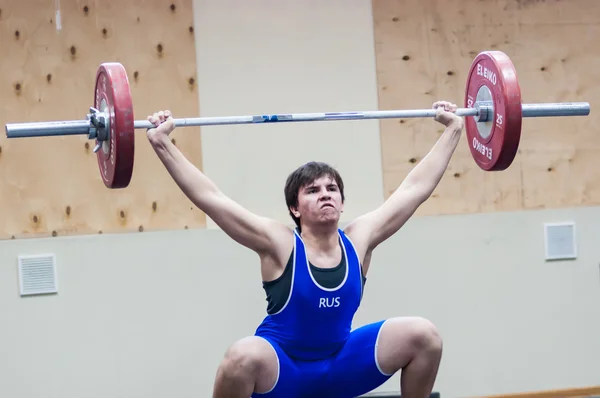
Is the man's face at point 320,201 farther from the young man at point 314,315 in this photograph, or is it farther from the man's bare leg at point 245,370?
the man's bare leg at point 245,370

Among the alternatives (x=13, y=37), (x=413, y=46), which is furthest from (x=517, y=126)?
(x=13, y=37)

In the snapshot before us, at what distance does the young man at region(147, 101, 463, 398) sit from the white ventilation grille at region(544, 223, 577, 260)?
7.23 feet

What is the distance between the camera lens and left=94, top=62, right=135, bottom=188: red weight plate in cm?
287

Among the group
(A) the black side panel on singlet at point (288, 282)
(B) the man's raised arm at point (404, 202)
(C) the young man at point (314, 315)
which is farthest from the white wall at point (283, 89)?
(A) the black side panel on singlet at point (288, 282)

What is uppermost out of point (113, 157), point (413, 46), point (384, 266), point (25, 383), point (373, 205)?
point (413, 46)

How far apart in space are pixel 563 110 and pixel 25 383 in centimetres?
276

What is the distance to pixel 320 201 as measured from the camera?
2.92 m

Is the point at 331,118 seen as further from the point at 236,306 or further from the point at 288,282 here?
the point at 236,306

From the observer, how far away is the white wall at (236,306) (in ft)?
13.9

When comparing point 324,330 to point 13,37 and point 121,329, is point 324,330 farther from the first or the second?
point 13,37

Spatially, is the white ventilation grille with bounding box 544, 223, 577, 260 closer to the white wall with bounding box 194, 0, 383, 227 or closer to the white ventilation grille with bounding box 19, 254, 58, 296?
the white wall with bounding box 194, 0, 383, 227

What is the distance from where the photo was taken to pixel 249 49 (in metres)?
4.59

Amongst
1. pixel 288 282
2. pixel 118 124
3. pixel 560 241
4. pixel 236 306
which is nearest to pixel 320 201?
pixel 288 282

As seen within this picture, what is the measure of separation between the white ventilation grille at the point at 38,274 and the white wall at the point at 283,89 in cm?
92
